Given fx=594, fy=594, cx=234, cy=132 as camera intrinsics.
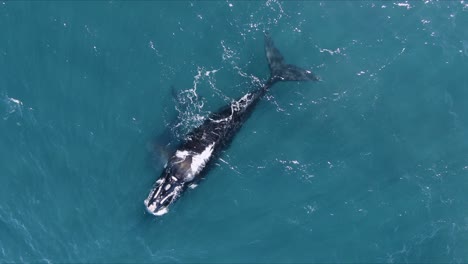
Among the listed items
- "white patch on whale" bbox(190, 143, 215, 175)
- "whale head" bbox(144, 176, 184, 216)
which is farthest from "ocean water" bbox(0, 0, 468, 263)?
"white patch on whale" bbox(190, 143, 215, 175)

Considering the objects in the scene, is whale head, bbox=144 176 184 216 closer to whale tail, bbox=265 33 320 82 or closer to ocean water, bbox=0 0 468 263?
ocean water, bbox=0 0 468 263

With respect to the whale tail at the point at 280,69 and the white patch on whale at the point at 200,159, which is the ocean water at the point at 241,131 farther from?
the white patch on whale at the point at 200,159

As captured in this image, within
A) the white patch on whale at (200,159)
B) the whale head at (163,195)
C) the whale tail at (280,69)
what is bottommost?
the whale head at (163,195)

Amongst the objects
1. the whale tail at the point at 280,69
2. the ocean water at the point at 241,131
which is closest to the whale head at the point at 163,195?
the ocean water at the point at 241,131

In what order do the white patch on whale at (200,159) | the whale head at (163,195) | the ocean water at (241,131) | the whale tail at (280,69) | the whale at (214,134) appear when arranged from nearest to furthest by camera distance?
the ocean water at (241,131)
the whale head at (163,195)
the whale at (214,134)
the white patch on whale at (200,159)
the whale tail at (280,69)

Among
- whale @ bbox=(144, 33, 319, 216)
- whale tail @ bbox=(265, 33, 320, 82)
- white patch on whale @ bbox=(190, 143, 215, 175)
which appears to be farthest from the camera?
whale tail @ bbox=(265, 33, 320, 82)

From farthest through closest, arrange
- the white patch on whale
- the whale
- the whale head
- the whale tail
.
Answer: the whale tail, the white patch on whale, the whale, the whale head

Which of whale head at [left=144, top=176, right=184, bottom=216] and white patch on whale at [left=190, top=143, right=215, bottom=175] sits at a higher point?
white patch on whale at [left=190, top=143, right=215, bottom=175]

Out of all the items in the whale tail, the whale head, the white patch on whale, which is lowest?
the whale head
